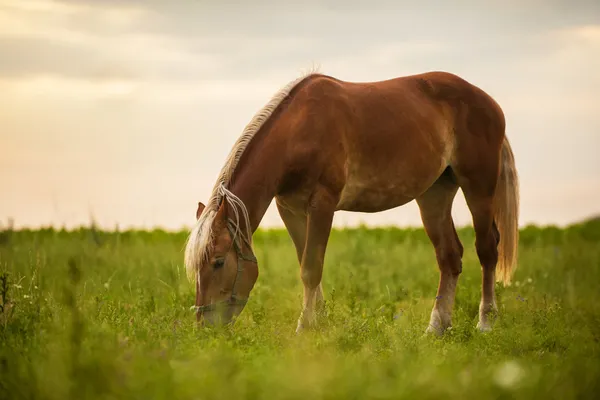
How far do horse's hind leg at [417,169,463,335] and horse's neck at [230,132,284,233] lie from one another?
2.37m

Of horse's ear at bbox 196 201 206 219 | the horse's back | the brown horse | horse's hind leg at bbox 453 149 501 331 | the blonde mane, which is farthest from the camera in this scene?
horse's hind leg at bbox 453 149 501 331

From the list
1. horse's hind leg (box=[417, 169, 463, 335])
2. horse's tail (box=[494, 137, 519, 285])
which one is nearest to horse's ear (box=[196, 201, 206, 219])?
horse's hind leg (box=[417, 169, 463, 335])

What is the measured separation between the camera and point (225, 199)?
20.4 feet

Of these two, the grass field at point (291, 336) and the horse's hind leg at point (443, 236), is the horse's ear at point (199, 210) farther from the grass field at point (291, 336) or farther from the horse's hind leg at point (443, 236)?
the horse's hind leg at point (443, 236)

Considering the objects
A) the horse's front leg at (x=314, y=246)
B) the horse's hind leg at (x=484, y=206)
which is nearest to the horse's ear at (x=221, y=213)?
the horse's front leg at (x=314, y=246)

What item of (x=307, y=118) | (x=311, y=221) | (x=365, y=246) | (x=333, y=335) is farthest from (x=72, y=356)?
(x=365, y=246)

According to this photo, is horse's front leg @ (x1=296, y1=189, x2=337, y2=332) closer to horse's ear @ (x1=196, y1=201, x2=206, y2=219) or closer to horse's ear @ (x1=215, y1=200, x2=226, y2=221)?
horse's ear @ (x1=215, y1=200, x2=226, y2=221)

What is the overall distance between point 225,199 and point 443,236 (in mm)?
3008

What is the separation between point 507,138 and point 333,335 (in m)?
4.04

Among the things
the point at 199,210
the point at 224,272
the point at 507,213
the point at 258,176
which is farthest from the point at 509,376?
the point at 507,213

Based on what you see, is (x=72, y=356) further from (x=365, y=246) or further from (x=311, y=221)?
(x=365, y=246)

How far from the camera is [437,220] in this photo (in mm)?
8133

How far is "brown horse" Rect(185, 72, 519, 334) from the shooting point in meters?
6.32

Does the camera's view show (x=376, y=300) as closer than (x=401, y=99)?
No
